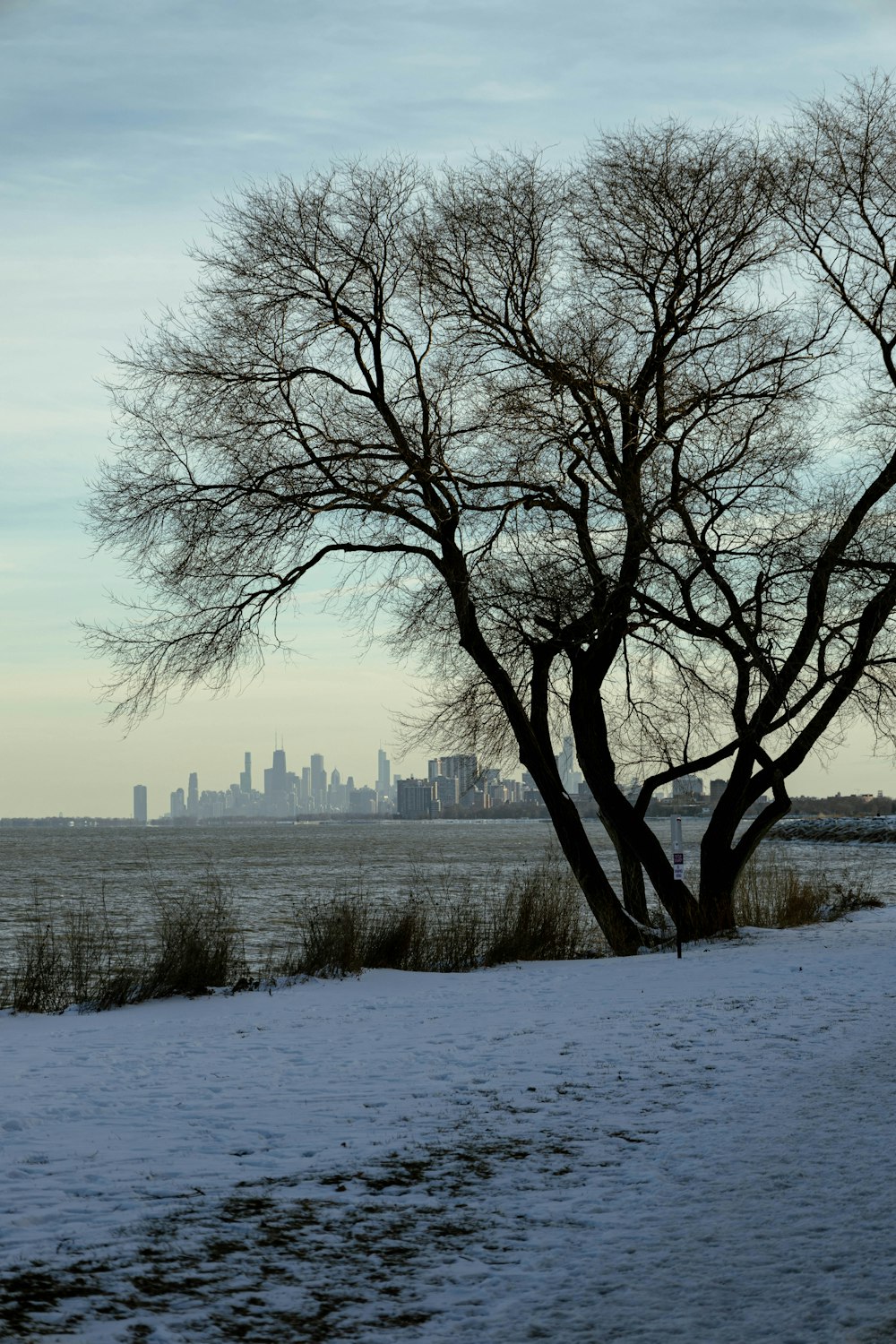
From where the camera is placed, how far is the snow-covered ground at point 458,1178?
153 inches

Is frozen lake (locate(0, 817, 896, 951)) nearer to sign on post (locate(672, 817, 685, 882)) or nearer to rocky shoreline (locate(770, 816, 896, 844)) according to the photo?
sign on post (locate(672, 817, 685, 882))

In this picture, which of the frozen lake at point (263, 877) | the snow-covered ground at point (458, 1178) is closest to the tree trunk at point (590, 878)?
the frozen lake at point (263, 877)

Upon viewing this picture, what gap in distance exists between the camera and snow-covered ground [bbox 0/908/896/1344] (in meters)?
3.89

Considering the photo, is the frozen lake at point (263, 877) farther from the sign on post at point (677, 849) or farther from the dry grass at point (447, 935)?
the sign on post at point (677, 849)

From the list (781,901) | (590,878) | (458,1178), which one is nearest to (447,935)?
(590,878)

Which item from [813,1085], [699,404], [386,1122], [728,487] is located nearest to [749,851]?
[728,487]

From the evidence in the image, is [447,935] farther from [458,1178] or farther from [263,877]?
[263,877]

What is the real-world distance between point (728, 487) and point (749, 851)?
4.96 meters

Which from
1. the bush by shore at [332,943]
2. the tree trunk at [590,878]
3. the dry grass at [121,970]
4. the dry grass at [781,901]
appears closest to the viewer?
the dry grass at [121,970]

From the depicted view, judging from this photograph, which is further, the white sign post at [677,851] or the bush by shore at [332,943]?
the white sign post at [677,851]

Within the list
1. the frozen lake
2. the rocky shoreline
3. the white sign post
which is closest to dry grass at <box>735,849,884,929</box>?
the frozen lake

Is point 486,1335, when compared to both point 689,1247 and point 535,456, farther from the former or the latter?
point 535,456

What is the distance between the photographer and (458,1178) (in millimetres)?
5371

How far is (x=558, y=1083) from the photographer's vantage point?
728 centimetres
